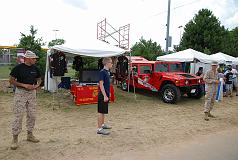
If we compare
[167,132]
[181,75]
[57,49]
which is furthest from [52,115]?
[181,75]

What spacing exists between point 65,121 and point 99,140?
1984 mm

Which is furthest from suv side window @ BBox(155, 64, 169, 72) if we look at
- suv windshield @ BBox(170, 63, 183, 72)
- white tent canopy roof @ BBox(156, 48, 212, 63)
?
white tent canopy roof @ BBox(156, 48, 212, 63)

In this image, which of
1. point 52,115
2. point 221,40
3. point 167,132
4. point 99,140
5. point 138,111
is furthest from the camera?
point 221,40

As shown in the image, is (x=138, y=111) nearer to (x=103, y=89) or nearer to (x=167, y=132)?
(x=167, y=132)

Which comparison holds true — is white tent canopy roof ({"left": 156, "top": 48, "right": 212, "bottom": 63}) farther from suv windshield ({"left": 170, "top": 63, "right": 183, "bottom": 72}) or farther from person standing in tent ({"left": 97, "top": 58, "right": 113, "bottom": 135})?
person standing in tent ({"left": 97, "top": 58, "right": 113, "bottom": 135})

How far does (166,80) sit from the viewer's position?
443 inches

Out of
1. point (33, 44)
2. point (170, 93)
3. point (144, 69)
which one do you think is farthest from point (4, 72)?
point (170, 93)

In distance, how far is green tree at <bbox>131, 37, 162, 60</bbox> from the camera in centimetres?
2185

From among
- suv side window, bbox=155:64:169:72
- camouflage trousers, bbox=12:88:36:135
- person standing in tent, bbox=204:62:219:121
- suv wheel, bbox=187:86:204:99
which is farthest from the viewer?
suv side window, bbox=155:64:169:72

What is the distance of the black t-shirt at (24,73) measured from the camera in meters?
5.18

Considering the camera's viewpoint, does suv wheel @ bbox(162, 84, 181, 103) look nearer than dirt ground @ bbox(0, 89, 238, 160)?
No

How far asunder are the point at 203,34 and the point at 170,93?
58.7 feet

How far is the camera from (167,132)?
6715 mm

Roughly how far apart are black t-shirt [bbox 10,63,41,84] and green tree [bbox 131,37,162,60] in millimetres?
16643
